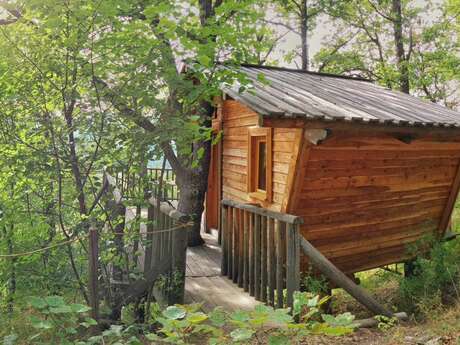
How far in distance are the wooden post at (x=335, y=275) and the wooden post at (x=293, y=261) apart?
0.36 feet

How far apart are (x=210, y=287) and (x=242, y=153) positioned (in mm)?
2874

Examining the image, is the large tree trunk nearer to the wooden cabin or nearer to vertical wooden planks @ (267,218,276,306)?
the wooden cabin

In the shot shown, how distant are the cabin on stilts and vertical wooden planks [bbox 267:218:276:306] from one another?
1 cm

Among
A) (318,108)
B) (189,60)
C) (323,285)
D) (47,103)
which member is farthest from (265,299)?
(47,103)

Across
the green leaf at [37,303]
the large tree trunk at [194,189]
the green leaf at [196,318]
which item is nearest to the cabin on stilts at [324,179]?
the large tree trunk at [194,189]

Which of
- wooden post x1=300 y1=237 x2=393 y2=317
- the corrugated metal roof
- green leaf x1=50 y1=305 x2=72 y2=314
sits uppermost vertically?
the corrugated metal roof

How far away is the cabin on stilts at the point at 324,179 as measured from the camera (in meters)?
4.96

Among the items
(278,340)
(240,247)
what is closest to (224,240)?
(240,247)

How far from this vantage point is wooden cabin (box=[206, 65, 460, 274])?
523cm

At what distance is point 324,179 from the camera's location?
19.4 feet

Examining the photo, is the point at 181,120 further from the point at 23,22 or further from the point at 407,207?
the point at 407,207

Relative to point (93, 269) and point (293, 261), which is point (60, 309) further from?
point (293, 261)

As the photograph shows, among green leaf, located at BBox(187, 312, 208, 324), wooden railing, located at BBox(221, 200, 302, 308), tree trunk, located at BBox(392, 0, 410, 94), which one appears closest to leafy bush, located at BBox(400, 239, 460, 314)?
wooden railing, located at BBox(221, 200, 302, 308)

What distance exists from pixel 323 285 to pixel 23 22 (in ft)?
16.2
